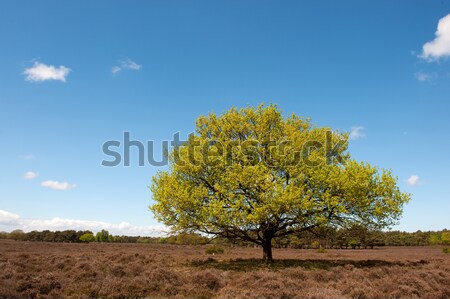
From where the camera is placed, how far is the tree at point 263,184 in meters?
21.9

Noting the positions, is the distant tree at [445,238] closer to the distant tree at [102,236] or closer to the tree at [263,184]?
the tree at [263,184]

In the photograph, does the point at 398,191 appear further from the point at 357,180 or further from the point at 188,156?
the point at 188,156

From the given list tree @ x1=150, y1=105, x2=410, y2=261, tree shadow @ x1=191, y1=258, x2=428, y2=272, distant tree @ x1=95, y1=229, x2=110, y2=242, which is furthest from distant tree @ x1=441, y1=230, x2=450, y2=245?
distant tree @ x1=95, y1=229, x2=110, y2=242

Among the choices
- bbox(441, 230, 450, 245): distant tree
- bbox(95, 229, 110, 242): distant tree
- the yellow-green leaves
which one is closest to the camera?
the yellow-green leaves

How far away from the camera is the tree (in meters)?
21.9

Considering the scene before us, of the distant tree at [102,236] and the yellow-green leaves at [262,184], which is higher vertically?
the yellow-green leaves at [262,184]

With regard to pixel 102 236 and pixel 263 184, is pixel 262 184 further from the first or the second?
pixel 102 236

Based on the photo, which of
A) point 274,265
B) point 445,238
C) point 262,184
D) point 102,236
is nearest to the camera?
point 262,184

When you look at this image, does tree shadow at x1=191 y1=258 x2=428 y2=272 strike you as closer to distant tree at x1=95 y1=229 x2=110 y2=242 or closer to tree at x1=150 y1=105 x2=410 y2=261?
tree at x1=150 y1=105 x2=410 y2=261

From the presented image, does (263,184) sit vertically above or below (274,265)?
above

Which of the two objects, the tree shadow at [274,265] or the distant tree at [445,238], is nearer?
the tree shadow at [274,265]

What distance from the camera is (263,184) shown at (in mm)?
22500

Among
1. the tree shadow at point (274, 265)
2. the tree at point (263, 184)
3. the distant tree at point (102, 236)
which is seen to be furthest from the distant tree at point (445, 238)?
the distant tree at point (102, 236)

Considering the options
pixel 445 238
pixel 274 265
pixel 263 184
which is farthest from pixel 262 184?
pixel 445 238
